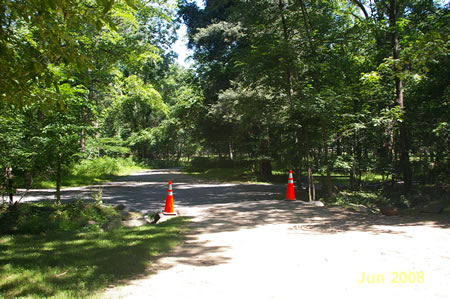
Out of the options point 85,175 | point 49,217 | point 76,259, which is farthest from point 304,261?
point 85,175

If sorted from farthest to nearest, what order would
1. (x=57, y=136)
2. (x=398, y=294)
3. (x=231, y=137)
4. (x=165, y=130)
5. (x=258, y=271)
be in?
1. (x=165, y=130)
2. (x=231, y=137)
3. (x=57, y=136)
4. (x=258, y=271)
5. (x=398, y=294)

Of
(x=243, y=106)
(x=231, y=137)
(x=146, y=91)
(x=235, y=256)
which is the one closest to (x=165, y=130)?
(x=231, y=137)

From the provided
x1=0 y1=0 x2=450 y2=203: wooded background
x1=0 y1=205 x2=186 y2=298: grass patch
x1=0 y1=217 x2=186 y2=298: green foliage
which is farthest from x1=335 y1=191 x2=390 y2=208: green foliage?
x1=0 y1=217 x2=186 y2=298: green foliage

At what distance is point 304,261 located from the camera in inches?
187

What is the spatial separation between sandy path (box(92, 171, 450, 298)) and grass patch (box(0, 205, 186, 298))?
0.30 metres

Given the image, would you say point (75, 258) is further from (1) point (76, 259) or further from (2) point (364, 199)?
(2) point (364, 199)

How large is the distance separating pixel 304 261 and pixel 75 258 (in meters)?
3.32

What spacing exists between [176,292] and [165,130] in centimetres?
4211

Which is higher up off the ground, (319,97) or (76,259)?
(319,97)

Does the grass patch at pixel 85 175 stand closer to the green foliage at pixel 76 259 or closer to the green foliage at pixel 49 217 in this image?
the green foliage at pixel 49 217

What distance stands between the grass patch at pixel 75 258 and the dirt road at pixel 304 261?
30cm

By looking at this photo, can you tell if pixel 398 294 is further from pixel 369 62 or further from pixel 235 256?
pixel 369 62

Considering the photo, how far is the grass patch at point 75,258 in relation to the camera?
3.84 m

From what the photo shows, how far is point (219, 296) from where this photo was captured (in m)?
3.64
